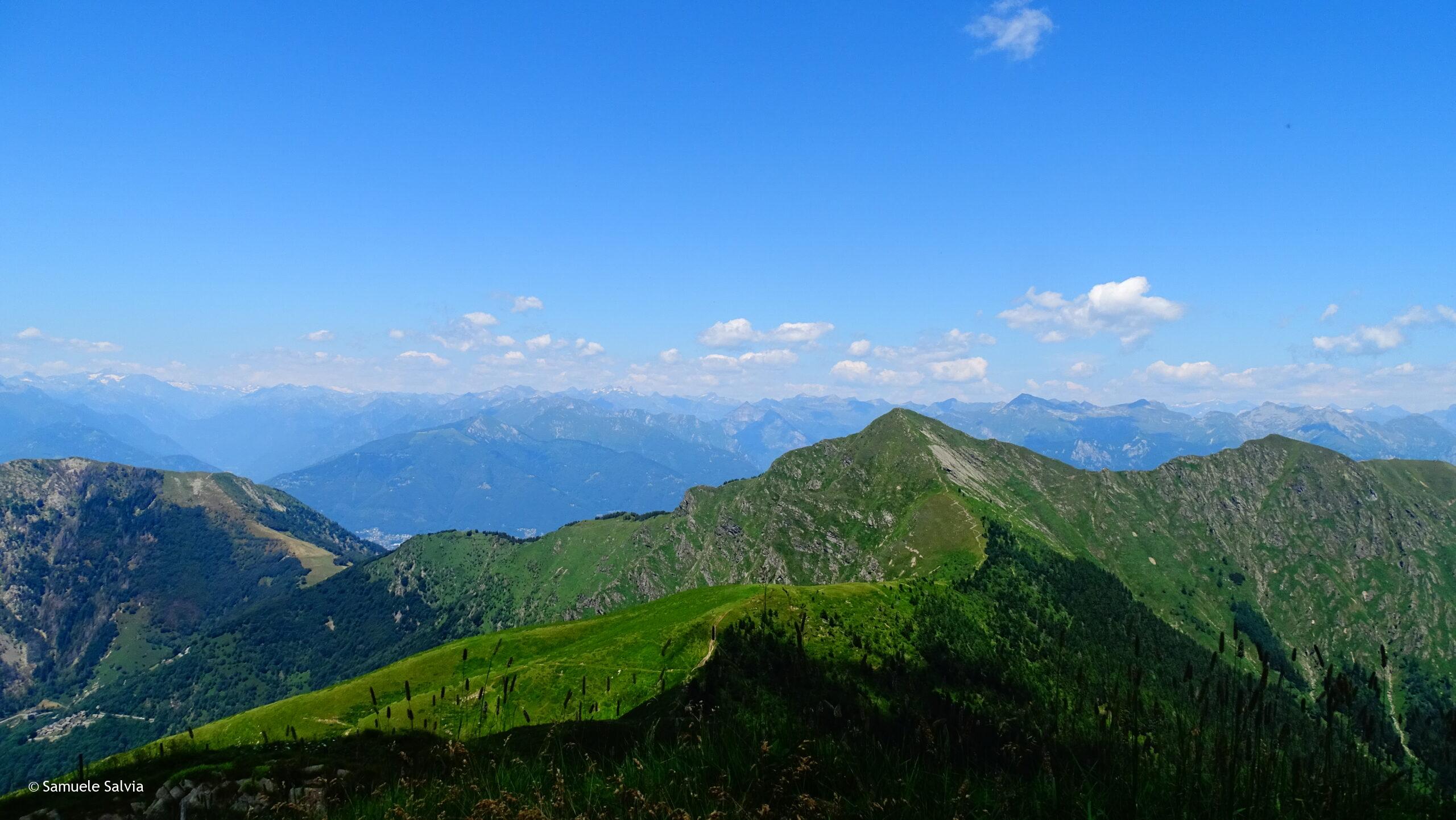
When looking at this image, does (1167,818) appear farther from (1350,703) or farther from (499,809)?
A: (499,809)

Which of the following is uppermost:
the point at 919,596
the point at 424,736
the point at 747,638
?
the point at 424,736

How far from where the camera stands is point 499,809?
8.02 meters

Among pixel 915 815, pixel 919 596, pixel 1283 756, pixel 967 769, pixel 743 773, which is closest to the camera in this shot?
pixel 915 815

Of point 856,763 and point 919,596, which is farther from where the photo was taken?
point 919,596

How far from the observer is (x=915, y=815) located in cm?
760

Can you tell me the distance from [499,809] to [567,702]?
2.35 meters

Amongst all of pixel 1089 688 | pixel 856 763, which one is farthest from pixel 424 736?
pixel 1089 688

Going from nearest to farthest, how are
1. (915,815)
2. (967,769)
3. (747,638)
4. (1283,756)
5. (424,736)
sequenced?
(915,815)
(967,769)
(1283,756)
(424,736)
(747,638)

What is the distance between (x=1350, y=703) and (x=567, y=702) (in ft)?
36.4

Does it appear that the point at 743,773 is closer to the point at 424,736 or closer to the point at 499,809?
the point at 499,809

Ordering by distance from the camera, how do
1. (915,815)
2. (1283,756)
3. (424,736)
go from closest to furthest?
(915,815) < (1283,756) < (424,736)

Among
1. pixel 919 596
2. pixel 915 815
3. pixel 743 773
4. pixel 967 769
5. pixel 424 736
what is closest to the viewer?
pixel 915 815

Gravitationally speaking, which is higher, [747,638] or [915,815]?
[915,815]

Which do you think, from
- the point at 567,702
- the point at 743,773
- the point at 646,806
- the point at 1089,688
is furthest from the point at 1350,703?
the point at 567,702
